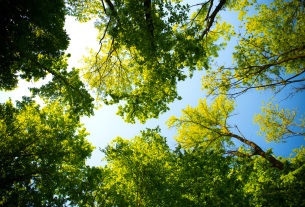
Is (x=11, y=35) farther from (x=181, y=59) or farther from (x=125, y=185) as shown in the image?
(x=125, y=185)

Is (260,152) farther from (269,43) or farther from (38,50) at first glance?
(38,50)

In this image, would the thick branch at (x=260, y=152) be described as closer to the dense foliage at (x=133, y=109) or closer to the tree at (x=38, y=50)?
the dense foliage at (x=133, y=109)

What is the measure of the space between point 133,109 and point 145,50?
3943 millimetres

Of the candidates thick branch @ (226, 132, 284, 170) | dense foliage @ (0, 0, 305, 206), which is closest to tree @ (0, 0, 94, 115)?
dense foliage @ (0, 0, 305, 206)

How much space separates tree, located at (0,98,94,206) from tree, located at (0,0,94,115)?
38.9 inches

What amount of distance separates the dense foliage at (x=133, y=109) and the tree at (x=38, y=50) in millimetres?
39

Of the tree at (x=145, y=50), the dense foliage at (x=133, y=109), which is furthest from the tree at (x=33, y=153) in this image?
the tree at (x=145, y=50)

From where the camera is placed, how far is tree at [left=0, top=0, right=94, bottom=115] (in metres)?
4.86

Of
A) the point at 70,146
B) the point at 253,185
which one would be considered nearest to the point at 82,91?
the point at 70,146

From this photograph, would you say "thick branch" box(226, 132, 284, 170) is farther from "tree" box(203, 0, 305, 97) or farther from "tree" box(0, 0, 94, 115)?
"tree" box(0, 0, 94, 115)

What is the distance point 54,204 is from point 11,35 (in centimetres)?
651

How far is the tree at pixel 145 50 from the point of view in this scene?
5.78 metres

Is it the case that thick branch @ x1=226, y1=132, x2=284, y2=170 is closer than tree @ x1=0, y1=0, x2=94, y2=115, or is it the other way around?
tree @ x1=0, y1=0, x2=94, y2=115

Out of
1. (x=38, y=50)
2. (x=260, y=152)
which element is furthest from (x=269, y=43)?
(x=38, y=50)
